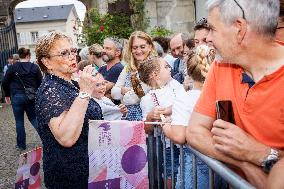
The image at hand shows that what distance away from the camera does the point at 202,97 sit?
70.3 inches

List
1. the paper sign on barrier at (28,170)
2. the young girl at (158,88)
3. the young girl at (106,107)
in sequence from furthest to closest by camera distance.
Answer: the young girl at (106,107) < the young girl at (158,88) < the paper sign on barrier at (28,170)

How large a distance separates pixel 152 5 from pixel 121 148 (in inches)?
338

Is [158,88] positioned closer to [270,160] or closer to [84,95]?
[84,95]

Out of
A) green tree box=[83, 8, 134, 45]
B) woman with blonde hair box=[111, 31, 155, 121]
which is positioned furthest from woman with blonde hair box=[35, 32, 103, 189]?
green tree box=[83, 8, 134, 45]

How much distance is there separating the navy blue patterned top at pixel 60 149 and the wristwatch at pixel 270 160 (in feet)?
4.21

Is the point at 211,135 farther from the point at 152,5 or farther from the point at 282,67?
the point at 152,5

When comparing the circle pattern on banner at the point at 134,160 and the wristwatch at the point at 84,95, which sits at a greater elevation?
the wristwatch at the point at 84,95

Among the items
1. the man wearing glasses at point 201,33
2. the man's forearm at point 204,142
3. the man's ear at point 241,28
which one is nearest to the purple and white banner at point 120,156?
the man's forearm at point 204,142

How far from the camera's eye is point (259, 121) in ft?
4.92

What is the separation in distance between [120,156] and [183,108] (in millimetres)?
531

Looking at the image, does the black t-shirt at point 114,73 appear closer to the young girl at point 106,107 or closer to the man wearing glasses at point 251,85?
the young girl at point 106,107

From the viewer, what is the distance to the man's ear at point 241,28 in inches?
59.6

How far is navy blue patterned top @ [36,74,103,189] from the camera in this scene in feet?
7.84

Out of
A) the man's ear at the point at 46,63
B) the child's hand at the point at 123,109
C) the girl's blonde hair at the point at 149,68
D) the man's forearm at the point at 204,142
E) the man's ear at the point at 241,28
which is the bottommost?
the child's hand at the point at 123,109
